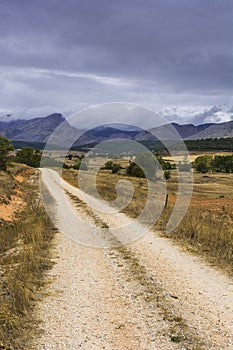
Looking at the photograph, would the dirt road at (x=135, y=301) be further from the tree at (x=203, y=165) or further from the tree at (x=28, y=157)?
the tree at (x=28, y=157)

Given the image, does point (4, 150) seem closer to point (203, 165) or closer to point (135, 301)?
point (135, 301)

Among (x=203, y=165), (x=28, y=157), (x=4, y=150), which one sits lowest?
(x=203, y=165)

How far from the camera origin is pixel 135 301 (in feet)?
26.2

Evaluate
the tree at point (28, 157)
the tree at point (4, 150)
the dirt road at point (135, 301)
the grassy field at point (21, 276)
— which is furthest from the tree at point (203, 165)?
the dirt road at point (135, 301)

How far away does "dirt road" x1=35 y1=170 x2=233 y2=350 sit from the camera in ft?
20.8

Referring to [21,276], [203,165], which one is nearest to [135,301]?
[21,276]

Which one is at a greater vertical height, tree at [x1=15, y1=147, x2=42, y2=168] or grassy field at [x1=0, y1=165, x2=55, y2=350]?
tree at [x1=15, y1=147, x2=42, y2=168]

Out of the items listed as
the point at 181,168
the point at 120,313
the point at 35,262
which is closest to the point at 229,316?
the point at 120,313

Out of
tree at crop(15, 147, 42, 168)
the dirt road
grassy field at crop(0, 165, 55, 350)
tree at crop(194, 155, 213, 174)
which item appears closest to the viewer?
the dirt road

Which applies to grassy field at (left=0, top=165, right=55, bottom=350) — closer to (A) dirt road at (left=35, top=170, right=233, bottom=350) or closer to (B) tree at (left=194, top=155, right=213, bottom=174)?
(A) dirt road at (left=35, top=170, right=233, bottom=350)

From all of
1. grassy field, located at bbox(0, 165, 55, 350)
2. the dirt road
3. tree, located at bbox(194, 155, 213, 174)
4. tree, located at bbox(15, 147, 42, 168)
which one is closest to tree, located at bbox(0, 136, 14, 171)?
grassy field, located at bbox(0, 165, 55, 350)

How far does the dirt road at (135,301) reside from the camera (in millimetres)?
6332

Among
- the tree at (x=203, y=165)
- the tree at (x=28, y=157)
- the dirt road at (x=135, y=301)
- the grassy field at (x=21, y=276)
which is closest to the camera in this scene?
the dirt road at (x=135, y=301)

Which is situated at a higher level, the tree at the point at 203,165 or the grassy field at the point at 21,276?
the tree at the point at 203,165
